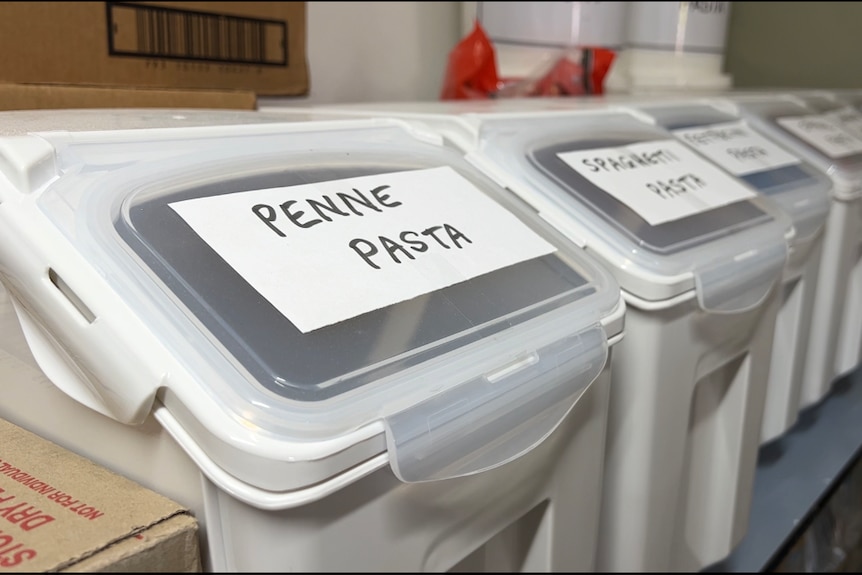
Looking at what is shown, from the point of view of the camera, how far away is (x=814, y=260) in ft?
2.82

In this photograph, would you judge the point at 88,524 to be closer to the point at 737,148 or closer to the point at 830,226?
the point at 737,148

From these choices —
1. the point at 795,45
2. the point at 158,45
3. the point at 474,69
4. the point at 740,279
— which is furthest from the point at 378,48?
the point at 795,45

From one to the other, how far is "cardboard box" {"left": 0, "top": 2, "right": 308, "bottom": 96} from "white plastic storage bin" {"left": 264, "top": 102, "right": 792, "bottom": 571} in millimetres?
348

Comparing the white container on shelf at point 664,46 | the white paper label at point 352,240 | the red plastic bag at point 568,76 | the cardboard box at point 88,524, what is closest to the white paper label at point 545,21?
the red plastic bag at point 568,76

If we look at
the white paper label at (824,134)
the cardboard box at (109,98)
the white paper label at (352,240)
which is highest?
the cardboard box at (109,98)

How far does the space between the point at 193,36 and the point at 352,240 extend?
1.94 feet

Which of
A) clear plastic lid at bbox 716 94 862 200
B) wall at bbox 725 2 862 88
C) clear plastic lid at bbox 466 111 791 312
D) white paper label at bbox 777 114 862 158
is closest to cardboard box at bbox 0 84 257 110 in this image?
clear plastic lid at bbox 466 111 791 312

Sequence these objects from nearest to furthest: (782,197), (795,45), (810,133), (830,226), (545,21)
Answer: (782,197)
(830,226)
(810,133)
(545,21)
(795,45)

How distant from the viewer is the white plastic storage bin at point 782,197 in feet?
2.62

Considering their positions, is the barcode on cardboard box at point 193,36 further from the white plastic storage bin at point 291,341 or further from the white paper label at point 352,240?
the white paper label at point 352,240

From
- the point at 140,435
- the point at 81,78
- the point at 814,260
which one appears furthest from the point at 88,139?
the point at 814,260

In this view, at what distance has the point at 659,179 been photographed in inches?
25.9

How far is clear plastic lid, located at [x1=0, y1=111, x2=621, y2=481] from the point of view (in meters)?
0.31

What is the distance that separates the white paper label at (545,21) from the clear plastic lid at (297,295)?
777 mm
